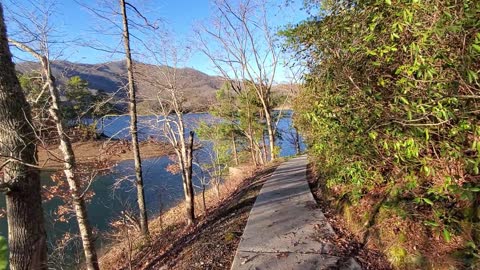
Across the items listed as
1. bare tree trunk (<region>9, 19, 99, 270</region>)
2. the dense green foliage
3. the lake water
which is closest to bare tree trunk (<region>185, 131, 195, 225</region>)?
the lake water

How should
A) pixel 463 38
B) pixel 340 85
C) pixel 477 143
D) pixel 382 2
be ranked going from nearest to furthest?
pixel 463 38 → pixel 477 143 → pixel 382 2 → pixel 340 85

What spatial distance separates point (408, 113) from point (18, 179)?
457cm

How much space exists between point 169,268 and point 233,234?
1.28 m

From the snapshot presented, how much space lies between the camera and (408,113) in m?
2.43

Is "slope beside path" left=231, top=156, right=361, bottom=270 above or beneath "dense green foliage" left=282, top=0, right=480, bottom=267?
beneath

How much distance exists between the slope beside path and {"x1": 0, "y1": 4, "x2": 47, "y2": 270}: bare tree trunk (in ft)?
8.94

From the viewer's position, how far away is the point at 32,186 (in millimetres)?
3920

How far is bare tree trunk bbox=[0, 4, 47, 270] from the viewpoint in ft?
12.3

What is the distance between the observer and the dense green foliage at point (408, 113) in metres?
2.26

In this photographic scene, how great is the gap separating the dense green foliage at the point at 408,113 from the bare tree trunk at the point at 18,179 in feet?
12.5

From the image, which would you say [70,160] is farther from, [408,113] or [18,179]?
[408,113]

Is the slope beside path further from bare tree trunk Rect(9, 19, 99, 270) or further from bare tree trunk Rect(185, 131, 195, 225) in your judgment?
bare tree trunk Rect(9, 19, 99, 270)

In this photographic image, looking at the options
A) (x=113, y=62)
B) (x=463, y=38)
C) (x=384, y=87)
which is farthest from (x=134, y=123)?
(x=463, y=38)

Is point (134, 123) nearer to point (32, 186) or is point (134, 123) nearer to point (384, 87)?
point (32, 186)
